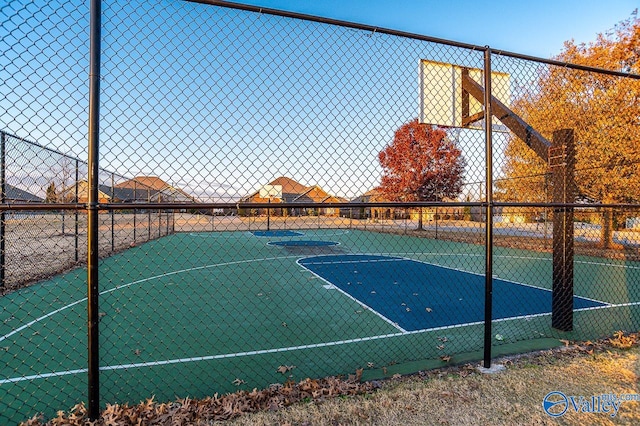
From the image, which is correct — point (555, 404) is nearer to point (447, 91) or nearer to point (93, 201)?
point (447, 91)

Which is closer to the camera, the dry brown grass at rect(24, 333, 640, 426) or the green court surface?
the dry brown grass at rect(24, 333, 640, 426)

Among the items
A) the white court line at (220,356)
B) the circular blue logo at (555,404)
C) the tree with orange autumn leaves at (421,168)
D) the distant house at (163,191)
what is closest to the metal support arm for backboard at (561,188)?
the white court line at (220,356)

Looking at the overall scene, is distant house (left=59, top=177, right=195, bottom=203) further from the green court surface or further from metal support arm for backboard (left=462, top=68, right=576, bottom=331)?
metal support arm for backboard (left=462, top=68, right=576, bottom=331)

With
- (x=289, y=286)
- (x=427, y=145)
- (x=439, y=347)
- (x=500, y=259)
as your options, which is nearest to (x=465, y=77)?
(x=439, y=347)

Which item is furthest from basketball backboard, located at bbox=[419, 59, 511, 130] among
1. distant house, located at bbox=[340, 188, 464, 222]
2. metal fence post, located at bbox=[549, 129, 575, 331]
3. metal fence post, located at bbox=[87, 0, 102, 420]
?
metal fence post, located at bbox=[87, 0, 102, 420]

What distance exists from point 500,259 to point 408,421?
1098cm

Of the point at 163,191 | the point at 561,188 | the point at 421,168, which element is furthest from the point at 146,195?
the point at 421,168

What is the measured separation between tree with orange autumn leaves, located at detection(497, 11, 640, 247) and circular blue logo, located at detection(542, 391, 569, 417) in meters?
8.49

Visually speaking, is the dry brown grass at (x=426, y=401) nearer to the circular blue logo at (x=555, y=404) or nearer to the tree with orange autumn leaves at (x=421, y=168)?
the circular blue logo at (x=555, y=404)

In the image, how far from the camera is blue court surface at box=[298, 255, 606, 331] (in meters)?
5.45

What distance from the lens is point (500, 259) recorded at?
1197cm

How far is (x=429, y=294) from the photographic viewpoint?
6840mm

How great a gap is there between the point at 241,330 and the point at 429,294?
3798mm

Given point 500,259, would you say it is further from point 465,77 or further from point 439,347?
point 465,77
